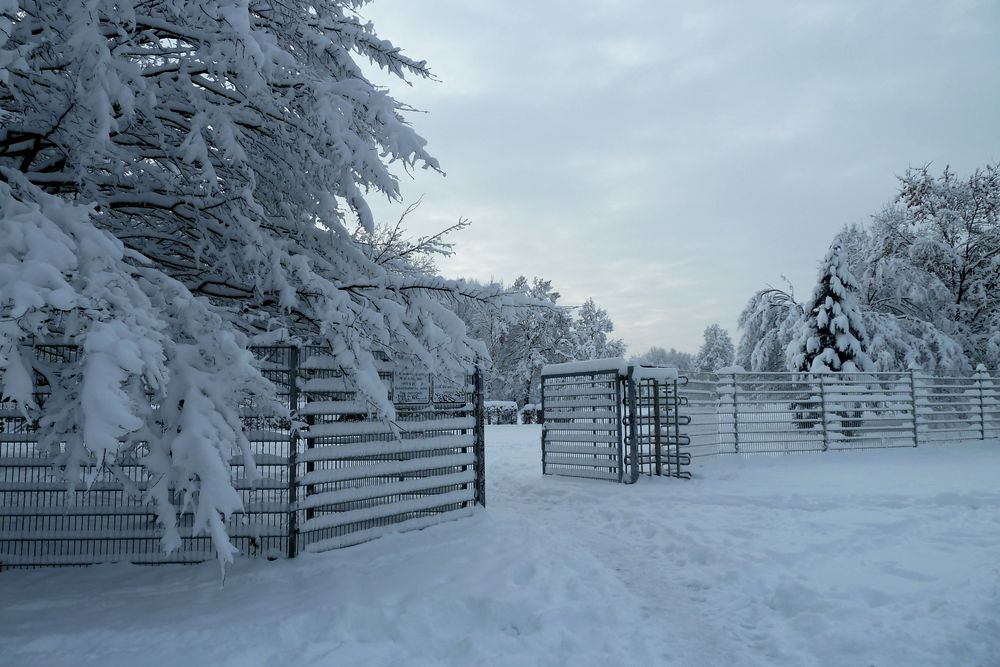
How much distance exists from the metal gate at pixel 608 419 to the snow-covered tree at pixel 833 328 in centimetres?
974

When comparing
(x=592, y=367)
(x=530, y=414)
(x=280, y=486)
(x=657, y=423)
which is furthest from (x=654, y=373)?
(x=530, y=414)

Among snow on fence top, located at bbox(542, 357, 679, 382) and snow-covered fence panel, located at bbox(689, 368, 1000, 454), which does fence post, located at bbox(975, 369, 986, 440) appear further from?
→ snow on fence top, located at bbox(542, 357, 679, 382)

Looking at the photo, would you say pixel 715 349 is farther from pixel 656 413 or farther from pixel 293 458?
pixel 293 458

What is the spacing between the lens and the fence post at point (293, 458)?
5777 mm

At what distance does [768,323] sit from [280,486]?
2209cm

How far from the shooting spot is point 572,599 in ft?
16.7

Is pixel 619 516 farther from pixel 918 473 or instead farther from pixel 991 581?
pixel 918 473

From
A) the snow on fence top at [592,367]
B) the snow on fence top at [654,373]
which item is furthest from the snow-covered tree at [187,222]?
the snow on fence top at [654,373]

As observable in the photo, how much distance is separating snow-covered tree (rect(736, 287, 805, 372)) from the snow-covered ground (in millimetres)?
15956

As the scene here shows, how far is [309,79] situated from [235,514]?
3.67 metres

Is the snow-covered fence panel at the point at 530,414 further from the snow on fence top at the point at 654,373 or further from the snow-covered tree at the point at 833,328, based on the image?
the snow on fence top at the point at 654,373

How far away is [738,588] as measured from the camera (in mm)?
5328

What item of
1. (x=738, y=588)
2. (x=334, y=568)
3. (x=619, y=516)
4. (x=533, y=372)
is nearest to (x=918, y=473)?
(x=619, y=516)

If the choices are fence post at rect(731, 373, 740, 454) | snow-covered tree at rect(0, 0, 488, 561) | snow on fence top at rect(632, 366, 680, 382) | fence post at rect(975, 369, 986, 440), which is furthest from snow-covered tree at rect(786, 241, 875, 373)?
snow-covered tree at rect(0, 0, 488, 561)
